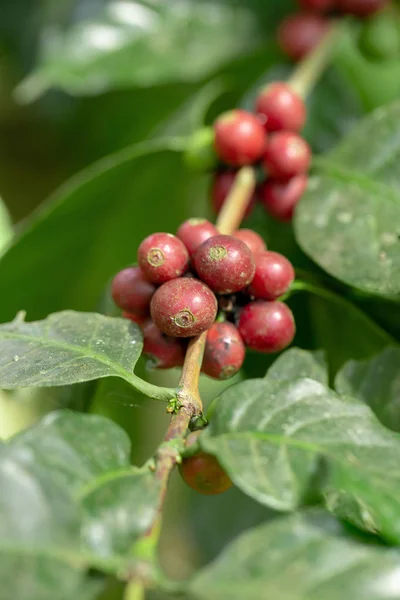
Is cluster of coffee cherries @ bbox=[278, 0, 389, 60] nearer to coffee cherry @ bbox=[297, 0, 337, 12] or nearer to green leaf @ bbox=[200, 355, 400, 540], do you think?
coffee cherry @ bbox=[297, 0, 337, 12]

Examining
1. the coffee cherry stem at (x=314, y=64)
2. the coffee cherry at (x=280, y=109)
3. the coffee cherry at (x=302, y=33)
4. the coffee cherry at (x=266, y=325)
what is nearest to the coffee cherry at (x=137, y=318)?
the coffee cherry at (x=266, y=325)

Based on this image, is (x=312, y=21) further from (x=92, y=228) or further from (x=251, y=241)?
(x=251, y=241)

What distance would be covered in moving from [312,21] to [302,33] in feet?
0.13

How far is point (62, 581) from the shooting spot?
1.68 ft

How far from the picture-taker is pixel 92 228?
4.14ft

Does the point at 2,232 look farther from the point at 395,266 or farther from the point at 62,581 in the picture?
the point at 62,581

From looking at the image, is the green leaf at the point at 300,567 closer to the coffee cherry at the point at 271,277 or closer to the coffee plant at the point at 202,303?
the coffee plant at the point at 202,303

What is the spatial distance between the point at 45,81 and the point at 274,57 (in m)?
0.50

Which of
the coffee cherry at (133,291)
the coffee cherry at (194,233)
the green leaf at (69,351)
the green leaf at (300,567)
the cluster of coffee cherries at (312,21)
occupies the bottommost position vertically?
the green leaf at (300,567)

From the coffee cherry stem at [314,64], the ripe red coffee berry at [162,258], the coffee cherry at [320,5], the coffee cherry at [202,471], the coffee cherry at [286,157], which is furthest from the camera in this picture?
the coffee cherry at [320,5]

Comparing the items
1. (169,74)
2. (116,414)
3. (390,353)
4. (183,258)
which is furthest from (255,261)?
(169,74)

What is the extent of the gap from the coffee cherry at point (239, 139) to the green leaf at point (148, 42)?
0.40 m

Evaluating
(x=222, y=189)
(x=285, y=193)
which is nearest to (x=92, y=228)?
(x=222, y=189)

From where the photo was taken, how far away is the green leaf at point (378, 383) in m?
0.84
